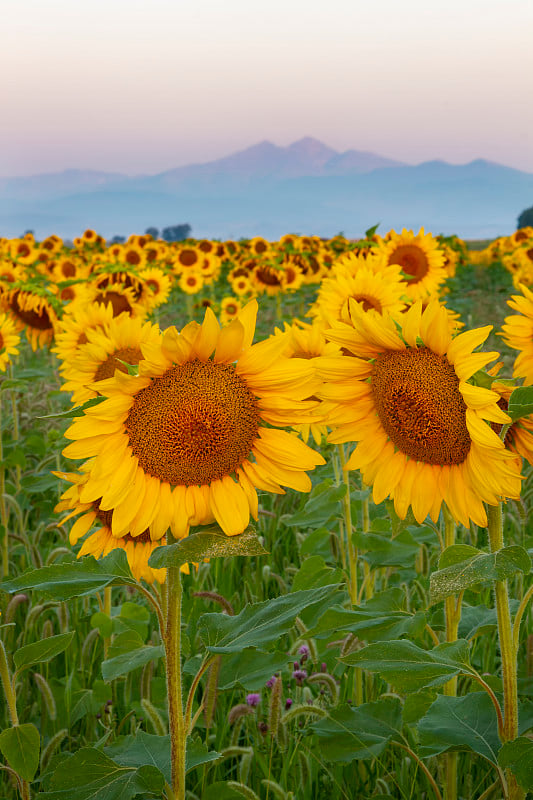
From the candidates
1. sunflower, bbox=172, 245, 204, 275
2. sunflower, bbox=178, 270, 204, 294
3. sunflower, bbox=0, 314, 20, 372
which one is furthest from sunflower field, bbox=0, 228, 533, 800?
sunflower, bbox=172, 245, 204, 275

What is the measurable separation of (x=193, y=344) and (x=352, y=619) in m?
0.84

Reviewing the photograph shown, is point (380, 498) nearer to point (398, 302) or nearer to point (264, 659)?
point (264, 659)

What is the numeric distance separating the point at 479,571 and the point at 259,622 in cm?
53

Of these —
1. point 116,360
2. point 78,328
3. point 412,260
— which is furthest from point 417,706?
point 412,260

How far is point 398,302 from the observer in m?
4.09

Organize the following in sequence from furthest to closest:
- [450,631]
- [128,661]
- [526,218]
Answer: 1. [526,218]
2. [450,631]
3. [128,661]

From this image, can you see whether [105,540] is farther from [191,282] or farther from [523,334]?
[191,282]

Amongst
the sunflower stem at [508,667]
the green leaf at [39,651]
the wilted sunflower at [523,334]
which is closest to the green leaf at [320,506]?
the wilted sunflower at [523,334]

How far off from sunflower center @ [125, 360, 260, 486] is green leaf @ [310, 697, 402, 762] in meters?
0.86

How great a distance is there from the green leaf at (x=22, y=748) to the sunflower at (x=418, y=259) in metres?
4.75

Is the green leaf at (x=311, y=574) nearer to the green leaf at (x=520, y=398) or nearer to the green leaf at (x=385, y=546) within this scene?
the green leaf at (x=385, y=546)

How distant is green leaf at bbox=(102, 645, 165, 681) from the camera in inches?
84.1

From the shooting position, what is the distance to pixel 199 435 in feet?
5.50

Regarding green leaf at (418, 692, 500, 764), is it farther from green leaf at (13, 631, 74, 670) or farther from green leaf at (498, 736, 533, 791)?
green leaf at (13, 631, 74, 670)
